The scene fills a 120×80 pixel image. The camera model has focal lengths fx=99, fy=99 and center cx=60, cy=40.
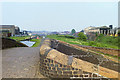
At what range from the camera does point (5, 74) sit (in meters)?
2.79

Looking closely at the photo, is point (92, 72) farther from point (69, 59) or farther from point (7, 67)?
point (7, 67)

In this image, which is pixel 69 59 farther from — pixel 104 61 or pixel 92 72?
pixel 104 61

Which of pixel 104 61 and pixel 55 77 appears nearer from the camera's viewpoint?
pixel 55 77

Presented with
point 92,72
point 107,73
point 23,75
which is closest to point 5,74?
point 23,75

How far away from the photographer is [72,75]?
239cm

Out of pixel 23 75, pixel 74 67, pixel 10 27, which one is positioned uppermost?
pixel 10 27

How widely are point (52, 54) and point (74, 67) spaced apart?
64 cm

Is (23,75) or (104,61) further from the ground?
(23,75)

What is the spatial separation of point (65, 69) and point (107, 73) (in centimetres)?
104

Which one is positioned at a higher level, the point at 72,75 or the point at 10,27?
the point at 10,27

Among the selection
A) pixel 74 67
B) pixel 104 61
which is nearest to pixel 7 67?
pixel 74 67

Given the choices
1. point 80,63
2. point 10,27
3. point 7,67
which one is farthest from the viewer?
point 10,27

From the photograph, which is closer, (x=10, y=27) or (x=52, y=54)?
(x=52, y=54)

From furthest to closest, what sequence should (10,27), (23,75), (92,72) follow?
(10,27) → (23,75) → (92,72)
